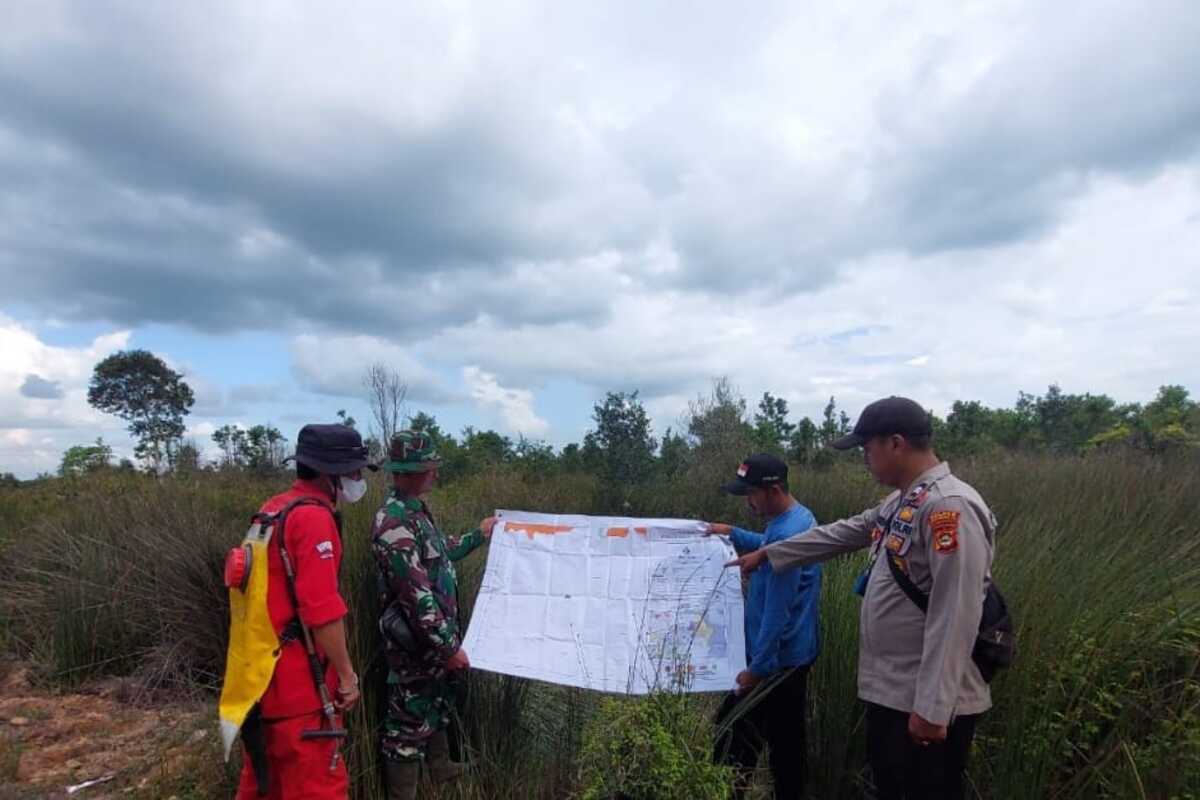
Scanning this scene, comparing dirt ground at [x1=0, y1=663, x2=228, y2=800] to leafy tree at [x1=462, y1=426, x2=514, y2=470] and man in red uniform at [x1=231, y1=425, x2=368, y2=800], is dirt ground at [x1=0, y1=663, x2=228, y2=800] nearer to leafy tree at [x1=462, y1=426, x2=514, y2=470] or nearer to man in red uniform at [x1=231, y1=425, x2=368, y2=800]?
man in red uniform at [x1=231, y1=425, x2=368, y2=800]

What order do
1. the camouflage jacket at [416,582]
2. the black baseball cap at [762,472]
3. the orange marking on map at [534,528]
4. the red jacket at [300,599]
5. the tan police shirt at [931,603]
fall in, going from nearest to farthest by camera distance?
the tan police shirt at [931,603], the red jacket at [300,599], the camouflage jacket at [416,582], the black baseball cap at [762,472], the orange marking on map at [534,528]

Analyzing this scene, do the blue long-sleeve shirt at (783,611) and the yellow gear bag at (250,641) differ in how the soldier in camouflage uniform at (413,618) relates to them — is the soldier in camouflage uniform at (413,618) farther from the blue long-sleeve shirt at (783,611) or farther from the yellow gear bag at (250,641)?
the blue long-sleeve shirt at (783,611)

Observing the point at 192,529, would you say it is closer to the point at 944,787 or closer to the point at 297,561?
the point at 297,561

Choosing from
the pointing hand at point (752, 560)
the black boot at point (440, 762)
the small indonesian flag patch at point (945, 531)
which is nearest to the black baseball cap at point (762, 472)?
the pointing hand at point (752, 560)

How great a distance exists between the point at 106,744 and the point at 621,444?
7653 mm

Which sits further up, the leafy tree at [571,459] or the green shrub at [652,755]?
the leafy tree at [571,459]

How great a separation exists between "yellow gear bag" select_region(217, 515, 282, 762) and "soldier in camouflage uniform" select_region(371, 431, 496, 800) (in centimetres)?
73

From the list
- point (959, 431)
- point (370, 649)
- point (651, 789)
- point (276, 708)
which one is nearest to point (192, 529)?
point (370, 649)

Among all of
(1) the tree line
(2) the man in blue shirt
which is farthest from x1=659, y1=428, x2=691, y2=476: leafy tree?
(2) the man in blue shirt

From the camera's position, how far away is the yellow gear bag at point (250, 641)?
2.71m

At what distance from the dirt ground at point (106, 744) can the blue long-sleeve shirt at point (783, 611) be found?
288cm

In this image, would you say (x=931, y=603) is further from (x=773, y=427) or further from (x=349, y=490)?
(x=773, y=427)

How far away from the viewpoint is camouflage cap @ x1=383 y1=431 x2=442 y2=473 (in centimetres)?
354

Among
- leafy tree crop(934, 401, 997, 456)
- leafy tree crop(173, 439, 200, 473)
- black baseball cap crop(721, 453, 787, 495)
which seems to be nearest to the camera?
black baseball cap crop(721, 453, 787, 495)
